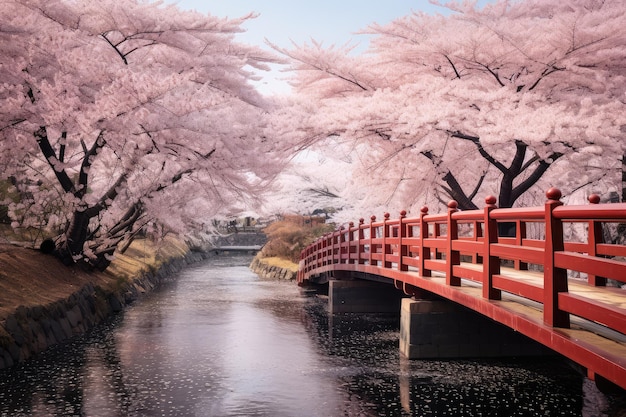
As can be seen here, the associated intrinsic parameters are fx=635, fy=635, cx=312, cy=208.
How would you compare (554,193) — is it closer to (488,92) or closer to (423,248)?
(423,248)

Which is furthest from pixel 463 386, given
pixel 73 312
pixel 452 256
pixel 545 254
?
pixel 73 312

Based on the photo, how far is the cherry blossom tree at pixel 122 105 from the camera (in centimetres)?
1490

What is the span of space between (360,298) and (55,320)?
10.0 metres

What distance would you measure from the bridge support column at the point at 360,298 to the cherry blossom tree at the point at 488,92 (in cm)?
392

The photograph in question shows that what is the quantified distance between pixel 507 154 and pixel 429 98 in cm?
390

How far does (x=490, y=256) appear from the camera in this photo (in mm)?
8609

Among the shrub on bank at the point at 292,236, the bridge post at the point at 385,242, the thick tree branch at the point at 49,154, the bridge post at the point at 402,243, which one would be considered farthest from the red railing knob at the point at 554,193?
the shrub on bank at the point at 292,236

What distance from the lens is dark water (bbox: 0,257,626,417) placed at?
31.5 ft

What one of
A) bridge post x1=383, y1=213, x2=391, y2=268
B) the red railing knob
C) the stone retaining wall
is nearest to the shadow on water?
bridge post x1=383, y1=213, x2=391, y2=268

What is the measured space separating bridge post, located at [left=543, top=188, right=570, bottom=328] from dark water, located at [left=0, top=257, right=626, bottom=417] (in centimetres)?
333

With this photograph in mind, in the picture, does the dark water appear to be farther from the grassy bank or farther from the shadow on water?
the grassy bank

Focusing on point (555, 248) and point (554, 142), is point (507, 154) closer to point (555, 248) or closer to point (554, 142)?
point (554, 142)

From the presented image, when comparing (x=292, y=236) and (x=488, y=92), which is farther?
(x=292, y=236)

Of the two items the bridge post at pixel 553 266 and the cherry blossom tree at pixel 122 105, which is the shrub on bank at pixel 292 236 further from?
the bridge post at pixel 553 266
